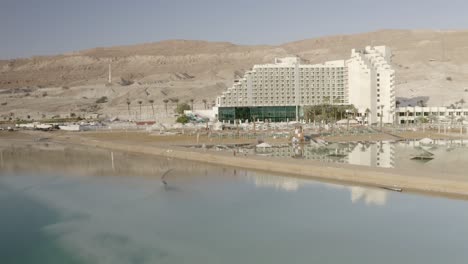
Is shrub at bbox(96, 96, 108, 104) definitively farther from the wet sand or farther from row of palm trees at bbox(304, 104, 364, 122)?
the wet sand

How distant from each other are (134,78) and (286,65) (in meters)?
109

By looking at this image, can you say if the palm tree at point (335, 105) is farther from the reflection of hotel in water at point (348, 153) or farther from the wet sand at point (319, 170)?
the reflection of hotel in water at point (348, 153)

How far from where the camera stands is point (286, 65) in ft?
267

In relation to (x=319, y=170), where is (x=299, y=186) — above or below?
below

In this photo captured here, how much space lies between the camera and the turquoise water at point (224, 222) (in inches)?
776

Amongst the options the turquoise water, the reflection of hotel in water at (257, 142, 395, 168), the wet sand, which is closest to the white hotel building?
the wet sand

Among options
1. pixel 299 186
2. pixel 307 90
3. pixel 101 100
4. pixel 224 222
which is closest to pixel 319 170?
pixel 299 186

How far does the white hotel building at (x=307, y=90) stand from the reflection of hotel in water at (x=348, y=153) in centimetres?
2997

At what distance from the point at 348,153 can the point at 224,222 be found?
20553mm

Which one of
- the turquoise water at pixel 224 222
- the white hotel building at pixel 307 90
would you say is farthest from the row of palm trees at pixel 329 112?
the turquoise water at pixel 224 222

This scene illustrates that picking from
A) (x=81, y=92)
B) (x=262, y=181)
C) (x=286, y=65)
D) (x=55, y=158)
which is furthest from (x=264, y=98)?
(x=81, y=92)

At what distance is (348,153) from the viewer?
42500 millimetres

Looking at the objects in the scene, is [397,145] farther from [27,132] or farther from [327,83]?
[27,132]

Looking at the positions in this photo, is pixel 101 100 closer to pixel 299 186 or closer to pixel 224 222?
pixel 299 186
